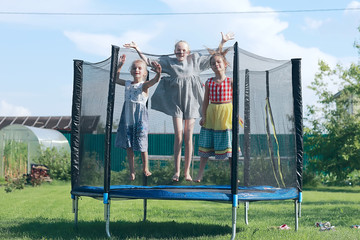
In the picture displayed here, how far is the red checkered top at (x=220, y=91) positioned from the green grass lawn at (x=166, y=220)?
52.5 inches

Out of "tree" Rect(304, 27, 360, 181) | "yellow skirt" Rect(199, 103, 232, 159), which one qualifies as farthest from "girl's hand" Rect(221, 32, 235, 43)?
"tree" Rect(304, 27, 360, 181)

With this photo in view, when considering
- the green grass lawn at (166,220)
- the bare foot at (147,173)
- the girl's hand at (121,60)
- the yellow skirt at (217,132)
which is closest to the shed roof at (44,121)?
the green grass lawn at (166,220)

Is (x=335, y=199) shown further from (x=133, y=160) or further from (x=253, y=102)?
(x=133, y=160)

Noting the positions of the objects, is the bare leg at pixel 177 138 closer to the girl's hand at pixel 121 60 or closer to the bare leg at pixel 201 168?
the bare leg at pixel 201 168

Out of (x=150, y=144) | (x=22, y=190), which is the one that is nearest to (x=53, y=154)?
(x=22, y=190)

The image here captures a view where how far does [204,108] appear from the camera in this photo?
5125 mm

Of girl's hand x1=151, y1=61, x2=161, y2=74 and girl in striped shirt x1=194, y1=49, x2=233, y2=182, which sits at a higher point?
girl's hand x1=151, y1=61, x2=161, y2=74

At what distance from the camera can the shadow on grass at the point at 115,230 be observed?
495 centimetres

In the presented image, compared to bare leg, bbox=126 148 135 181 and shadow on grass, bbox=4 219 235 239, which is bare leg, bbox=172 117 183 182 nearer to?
bare leg, bbox=126 148 135 181

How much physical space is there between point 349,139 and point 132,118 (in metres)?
10.3

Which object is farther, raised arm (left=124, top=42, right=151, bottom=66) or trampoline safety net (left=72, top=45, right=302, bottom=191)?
trampoline safety net (left=72, top=45, right=302, bottom=191)

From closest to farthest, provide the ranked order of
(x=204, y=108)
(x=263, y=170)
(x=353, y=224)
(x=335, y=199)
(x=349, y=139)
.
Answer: (x=204, y=108)
(x=263, y=170)
(x=353, y=224)
(x=335, y=199)
(x=349, y=139)

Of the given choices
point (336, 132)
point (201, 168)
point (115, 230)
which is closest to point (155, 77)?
point (201, 168)

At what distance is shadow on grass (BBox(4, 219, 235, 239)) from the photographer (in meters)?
4.95
